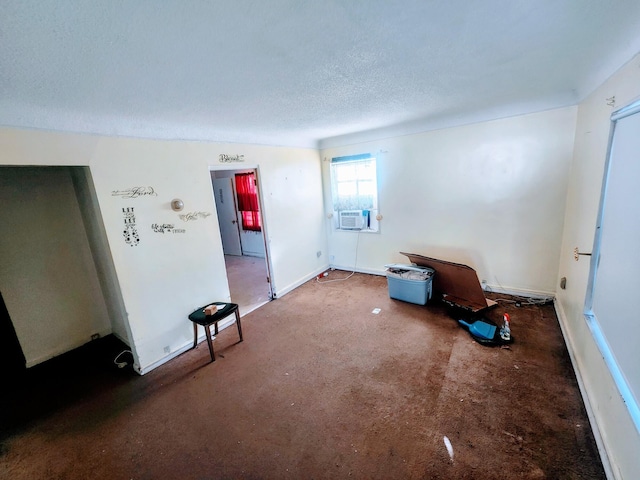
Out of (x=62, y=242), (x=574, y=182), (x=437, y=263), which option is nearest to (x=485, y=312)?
(x=437, y=263)

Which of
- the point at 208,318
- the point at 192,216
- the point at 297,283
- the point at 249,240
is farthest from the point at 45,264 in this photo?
the point at 249,240

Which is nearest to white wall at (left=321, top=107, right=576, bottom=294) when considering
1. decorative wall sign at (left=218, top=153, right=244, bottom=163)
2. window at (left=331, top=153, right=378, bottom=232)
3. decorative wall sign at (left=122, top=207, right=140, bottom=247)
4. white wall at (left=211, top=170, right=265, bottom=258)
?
window at (left=331, top=153, right=378, bottom=232)

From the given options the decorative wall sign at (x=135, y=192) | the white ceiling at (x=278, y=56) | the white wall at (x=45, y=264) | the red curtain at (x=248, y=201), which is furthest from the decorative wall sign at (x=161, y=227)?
the red curtain at (x=248, y=201)

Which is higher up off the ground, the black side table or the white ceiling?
the white ceiling

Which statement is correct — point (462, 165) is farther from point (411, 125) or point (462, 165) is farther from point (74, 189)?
point (74, 189)

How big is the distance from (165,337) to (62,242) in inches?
63.7

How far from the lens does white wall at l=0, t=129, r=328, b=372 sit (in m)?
2.13

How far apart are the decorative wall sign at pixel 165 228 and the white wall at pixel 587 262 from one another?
3452 millimetres

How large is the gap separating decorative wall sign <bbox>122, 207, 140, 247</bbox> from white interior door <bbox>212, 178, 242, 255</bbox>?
160 inches

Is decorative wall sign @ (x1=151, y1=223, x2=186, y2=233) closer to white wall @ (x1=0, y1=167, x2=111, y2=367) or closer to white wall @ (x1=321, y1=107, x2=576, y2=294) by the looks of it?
white wall @ (x1=0, y1=167, x2=111, y2=367)

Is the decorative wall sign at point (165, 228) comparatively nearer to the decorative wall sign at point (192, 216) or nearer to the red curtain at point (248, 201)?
the decorative wall sign at point (192, 216)

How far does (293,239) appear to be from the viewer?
4.35 metres

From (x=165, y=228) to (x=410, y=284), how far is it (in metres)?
2.98

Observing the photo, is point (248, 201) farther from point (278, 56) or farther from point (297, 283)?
point (278, 56)
